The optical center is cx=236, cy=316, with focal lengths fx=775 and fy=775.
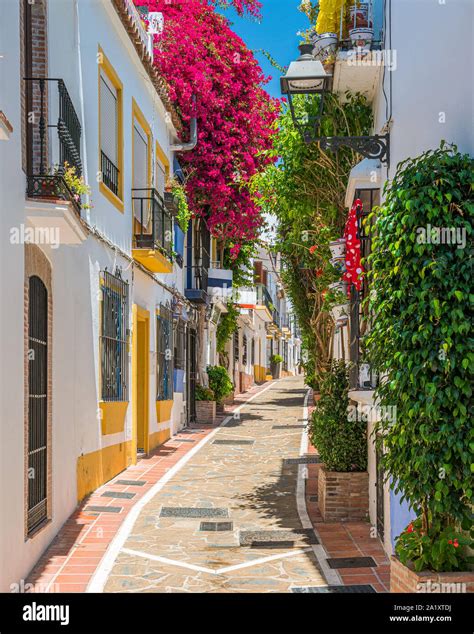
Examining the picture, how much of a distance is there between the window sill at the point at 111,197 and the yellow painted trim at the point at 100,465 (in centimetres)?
396

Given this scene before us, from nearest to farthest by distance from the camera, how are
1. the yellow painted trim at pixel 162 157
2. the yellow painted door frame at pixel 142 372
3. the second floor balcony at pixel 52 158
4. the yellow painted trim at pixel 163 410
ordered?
1. the second floor balcony at pixel 52 158
2. the yellow painted door frame at pixel 142 372
3. the yellow painted trim at pixel 163 410
4. the yellow painted trim at pixel 162 157

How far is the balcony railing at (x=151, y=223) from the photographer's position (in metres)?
14.6

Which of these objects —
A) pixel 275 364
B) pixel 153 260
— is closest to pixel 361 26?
pixel 153 260

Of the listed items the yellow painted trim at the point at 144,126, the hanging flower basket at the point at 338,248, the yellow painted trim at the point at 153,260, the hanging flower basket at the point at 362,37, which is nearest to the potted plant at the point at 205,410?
the yellow painted trim at the point at 153,260

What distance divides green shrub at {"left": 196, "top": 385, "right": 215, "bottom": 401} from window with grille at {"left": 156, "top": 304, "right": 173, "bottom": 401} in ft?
13.6

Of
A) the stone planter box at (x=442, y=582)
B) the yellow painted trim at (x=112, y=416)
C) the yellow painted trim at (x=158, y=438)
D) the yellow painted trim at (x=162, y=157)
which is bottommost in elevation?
the yellow painted trim at (x=158, y=438)

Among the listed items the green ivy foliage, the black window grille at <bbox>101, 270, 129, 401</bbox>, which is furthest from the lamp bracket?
the black window grille at <bbox>101, 270, 129, 401</bbox>

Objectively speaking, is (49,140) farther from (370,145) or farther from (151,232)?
(151,232)

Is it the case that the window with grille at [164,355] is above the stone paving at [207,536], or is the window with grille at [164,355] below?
above

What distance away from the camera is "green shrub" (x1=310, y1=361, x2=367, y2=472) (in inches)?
407

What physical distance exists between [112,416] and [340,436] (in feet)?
12.9

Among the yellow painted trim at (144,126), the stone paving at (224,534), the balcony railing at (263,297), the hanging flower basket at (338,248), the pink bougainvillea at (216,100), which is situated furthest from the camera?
the balcony railing at (263,297)

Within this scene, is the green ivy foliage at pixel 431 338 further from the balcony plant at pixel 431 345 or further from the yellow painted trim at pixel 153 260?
the yellow painted trim at pixel 153 260
